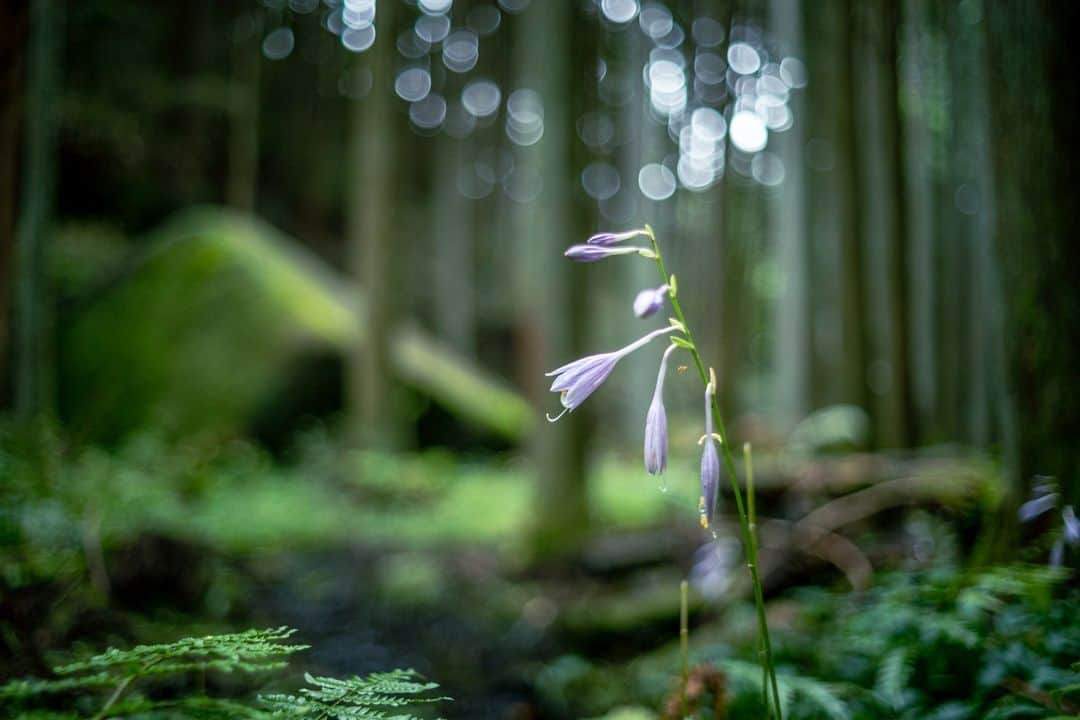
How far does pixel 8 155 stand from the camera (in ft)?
11.8

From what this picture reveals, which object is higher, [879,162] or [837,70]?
[837,70]

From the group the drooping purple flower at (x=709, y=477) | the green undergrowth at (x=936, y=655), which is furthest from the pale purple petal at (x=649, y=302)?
the green undergrowth at (x=936, y=655)

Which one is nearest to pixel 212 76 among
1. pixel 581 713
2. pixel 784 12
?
pixel 784 12

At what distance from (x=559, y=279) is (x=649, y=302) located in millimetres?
4345

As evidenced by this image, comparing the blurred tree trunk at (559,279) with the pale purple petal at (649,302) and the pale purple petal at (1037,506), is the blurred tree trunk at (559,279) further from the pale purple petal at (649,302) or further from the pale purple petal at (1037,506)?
the pale purple petal at (649,302)

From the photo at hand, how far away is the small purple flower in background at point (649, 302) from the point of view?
118 centimetres

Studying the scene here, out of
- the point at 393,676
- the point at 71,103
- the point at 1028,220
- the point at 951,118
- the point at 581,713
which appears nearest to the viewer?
the point at 393,676

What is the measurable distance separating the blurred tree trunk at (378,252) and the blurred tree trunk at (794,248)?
14.3 ft

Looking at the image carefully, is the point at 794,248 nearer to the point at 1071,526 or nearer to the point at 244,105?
the point at 1071,526

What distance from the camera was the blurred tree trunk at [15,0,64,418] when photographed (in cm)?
358

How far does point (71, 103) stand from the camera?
37.4 ft

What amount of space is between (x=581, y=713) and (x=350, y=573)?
2.97 m

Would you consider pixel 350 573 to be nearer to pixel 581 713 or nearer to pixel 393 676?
pixel 581 713

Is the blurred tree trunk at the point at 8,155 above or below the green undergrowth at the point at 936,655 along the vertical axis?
above
